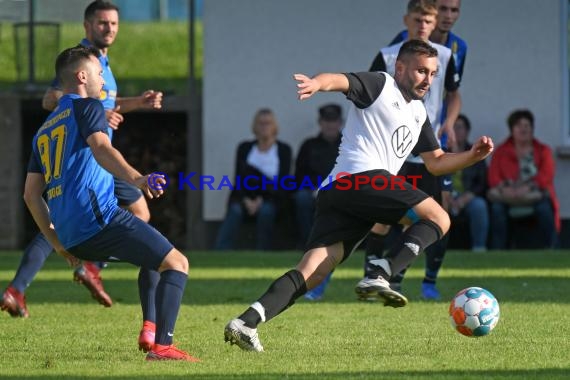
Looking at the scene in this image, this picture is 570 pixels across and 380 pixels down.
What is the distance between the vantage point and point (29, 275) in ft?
30.8

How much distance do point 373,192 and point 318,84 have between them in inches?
29.3

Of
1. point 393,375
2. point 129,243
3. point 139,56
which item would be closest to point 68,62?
point 129,243

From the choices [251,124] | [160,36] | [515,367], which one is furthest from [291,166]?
[515,367]

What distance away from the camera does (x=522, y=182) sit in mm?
15562

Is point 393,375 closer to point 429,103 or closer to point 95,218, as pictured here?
point 95,218

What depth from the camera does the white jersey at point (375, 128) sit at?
7.33 meters

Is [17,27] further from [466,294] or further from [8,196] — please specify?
[466,294]

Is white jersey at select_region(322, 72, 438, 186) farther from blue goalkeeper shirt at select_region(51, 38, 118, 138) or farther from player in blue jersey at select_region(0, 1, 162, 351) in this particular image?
blue goalkeeper shirt at select_region(51, 38, 118, 138)

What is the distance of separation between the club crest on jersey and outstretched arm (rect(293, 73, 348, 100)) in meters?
0.50

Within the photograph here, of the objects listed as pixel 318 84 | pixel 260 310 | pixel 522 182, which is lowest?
A: pixel 522 182

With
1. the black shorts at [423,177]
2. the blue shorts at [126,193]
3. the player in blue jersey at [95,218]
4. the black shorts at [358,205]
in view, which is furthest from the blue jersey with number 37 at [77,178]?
the black shorts at [423,177]

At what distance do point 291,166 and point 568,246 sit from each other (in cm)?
361

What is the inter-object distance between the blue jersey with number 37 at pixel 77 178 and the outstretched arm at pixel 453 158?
196 cm

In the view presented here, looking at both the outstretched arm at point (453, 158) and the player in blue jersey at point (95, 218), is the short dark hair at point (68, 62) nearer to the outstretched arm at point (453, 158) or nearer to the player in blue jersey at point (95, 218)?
the player in blue jersey at point (95, 218)
